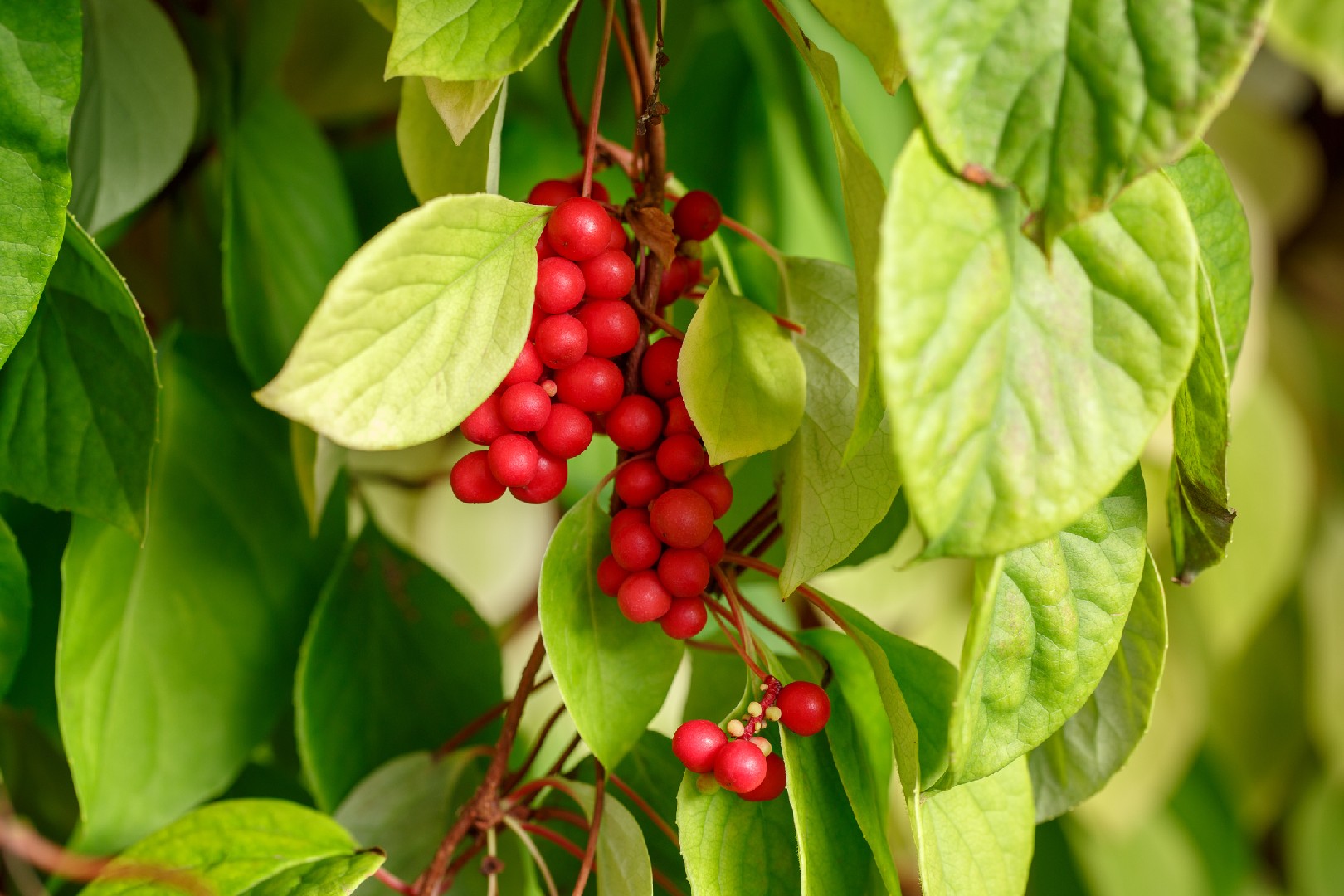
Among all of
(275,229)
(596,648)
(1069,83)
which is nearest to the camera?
(1069,83)

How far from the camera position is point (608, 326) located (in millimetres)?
250

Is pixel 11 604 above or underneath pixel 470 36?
underneath

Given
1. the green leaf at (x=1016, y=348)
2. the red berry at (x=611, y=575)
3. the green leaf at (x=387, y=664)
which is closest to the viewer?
the green leaf at (x=1016, y=348)

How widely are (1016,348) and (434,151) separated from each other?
178 mm

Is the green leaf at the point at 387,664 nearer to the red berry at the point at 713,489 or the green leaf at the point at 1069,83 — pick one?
the red berry at the point at 713,489

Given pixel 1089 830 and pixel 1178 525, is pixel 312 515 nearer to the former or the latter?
pixel 1178 525

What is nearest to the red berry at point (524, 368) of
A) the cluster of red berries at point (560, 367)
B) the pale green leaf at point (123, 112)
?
the cluster of red berries at point (560, 367)

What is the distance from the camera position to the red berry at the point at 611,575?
0.27 m

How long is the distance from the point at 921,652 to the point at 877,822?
0.05 m

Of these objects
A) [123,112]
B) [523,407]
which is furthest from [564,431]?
[123,112]

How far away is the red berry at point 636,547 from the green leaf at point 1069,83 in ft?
0.40

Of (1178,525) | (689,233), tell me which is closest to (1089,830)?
(1178,525)

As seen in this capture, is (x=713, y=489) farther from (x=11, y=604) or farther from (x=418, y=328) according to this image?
(x=11, y=604)

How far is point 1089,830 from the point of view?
2.52 feet
